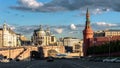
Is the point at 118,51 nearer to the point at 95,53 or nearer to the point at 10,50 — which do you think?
the point at 95,53

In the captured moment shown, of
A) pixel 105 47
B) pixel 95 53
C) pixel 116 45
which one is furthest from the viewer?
pixel 95 53

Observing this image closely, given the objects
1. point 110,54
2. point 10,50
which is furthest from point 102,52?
point 10,50

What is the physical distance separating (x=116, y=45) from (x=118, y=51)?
2418mm

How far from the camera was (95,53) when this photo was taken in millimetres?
189625

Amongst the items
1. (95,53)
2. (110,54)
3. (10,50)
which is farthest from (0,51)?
(110,54)

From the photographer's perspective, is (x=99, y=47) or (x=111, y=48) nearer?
(x=111, y=48)

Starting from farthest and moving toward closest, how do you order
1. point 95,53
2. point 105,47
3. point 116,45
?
point 95,53
point 105,47
point 116,45

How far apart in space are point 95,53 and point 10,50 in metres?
41.0

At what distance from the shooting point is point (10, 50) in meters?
199

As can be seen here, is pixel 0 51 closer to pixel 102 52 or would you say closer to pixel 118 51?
pixel 102 52

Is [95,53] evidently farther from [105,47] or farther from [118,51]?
[118,51]

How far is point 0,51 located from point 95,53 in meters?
44.1

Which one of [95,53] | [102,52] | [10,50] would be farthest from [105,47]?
[10,50]

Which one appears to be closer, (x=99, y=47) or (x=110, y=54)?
(x=110, y=54)
